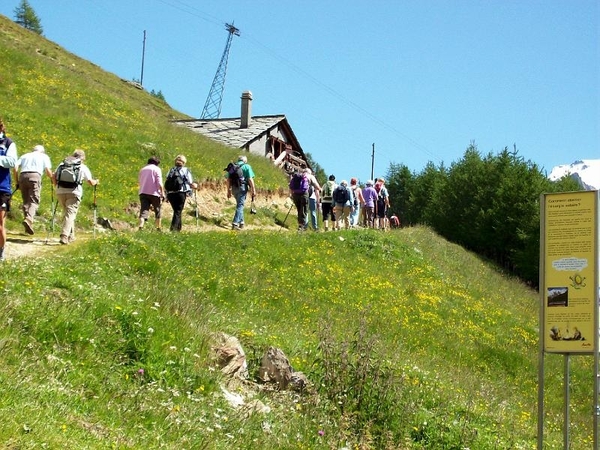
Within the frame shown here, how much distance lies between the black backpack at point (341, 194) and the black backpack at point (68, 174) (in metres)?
11.7

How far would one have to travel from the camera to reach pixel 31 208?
47.3 feet

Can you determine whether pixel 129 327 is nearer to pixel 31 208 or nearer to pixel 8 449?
pixel 8 449

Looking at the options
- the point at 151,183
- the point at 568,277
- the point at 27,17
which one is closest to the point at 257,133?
the point at 151,183

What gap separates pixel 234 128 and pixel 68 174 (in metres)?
36.9

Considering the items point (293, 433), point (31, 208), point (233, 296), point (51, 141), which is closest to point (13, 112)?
point (51, 141)

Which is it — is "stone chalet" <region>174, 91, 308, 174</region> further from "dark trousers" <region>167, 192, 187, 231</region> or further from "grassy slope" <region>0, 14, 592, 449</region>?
"dark trousers" <region>167, 192, 187, 231</region>

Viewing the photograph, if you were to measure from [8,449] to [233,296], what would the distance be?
10330mm

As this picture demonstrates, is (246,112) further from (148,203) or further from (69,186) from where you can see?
(69,186)

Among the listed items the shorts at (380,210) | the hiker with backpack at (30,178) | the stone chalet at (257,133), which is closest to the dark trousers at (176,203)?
the hiker with backpack at (30,178)

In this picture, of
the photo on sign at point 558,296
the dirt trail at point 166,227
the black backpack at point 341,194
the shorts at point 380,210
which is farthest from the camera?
the shorts at point 380,210

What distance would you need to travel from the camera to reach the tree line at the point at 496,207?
44.1 meters

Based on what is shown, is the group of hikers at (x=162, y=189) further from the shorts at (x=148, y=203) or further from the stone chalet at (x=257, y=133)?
the stone chalet at (x=257, y=133)

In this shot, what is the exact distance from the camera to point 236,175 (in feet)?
69.2

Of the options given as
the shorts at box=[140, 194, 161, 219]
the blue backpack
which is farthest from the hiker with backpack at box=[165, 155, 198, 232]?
the blue backpack
